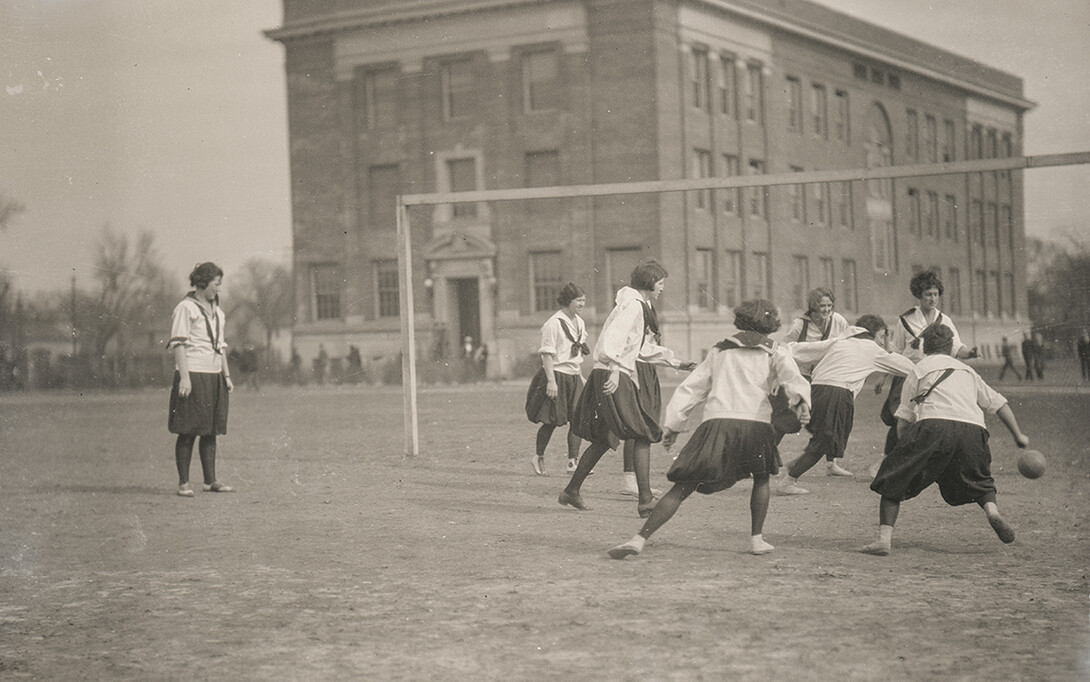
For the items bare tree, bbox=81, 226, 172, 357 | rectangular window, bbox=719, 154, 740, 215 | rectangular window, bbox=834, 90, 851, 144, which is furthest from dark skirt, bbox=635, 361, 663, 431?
rectangular window, bbox=834, 90, 851, 144

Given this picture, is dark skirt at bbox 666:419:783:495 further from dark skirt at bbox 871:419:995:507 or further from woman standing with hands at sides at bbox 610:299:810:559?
dark skirt at bbox 871:419:995:507

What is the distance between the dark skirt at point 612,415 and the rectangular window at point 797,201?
2804 cm

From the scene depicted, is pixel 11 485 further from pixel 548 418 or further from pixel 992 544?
pixel 992 544

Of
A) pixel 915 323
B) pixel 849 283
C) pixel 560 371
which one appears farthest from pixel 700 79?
pixel 915 323

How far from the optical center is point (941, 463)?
7.36 m

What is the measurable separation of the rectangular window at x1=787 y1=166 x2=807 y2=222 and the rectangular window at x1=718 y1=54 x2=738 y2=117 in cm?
295

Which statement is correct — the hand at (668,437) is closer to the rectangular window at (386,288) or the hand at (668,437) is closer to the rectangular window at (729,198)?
the rectangular window at (729,198)

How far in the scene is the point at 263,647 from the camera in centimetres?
536

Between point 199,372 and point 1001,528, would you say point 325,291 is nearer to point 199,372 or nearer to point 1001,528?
point 199,372

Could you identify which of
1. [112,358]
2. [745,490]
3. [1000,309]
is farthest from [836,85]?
[745,490]

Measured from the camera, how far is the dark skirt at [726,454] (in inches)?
279

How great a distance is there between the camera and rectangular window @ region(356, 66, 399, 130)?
35812 mm

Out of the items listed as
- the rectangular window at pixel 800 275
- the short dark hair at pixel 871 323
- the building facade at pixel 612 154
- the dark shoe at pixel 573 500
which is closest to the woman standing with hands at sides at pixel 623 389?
the dark shoe at pixel 573 500

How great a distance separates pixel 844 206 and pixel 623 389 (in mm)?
29692
